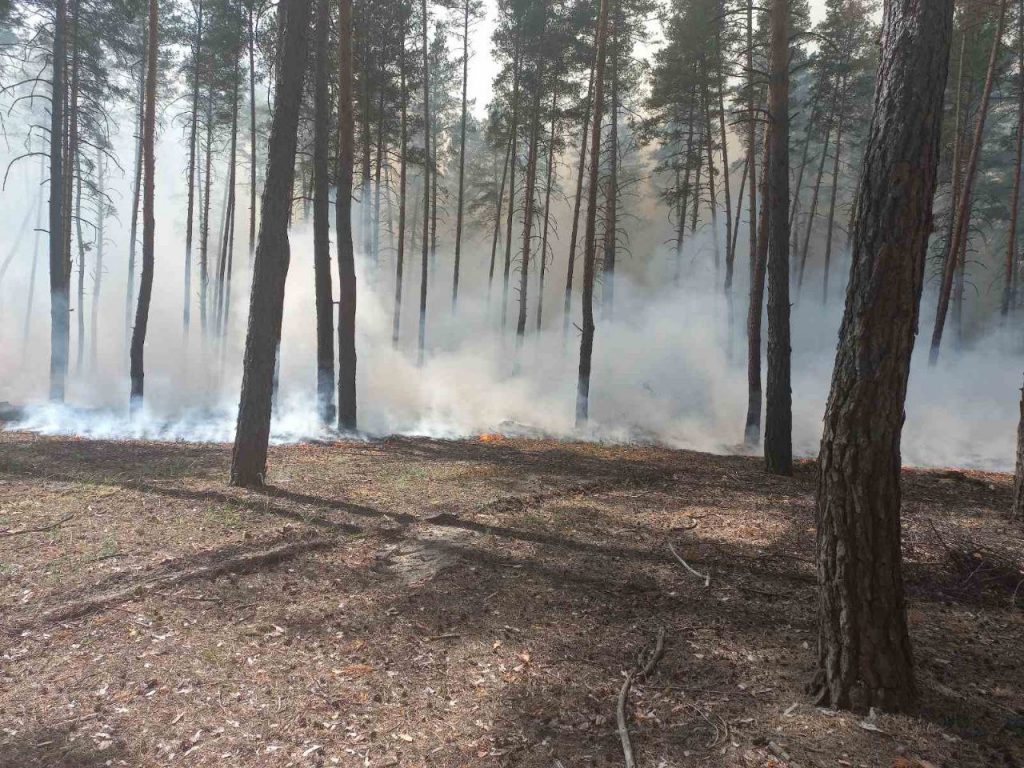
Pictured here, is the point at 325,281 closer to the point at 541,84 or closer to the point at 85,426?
the point at 85,426

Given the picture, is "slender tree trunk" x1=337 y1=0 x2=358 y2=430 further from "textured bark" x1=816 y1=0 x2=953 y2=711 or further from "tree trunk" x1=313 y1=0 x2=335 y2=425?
"textured bark" x1=816 y1=0 x2=953 y2=711

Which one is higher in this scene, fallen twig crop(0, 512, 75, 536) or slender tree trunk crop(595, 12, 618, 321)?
slender tree trunk crop(595, 12, 618, 321)

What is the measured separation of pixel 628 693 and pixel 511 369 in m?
18.2

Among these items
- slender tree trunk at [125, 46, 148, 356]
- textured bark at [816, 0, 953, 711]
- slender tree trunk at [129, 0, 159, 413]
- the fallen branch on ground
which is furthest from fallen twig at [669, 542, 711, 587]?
slender tree trunk at [125, 46, 148, 356]

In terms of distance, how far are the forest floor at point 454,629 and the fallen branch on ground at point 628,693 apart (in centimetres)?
4

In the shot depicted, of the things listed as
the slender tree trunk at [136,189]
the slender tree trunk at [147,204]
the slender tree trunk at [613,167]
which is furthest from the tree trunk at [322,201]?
the slender tree trunk at [613,167]

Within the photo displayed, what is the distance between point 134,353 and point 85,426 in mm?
1902

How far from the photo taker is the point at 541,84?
18953mm

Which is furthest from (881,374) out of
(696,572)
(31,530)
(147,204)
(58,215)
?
(58,215)

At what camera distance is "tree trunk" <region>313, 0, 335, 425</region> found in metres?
12.1

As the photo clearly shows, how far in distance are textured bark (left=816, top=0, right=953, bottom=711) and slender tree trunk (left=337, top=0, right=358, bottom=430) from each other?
1055 centimetres

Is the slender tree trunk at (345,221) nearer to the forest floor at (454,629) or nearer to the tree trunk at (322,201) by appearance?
the tree trunk at (322,201)

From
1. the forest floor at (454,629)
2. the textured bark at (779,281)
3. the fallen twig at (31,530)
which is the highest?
the textured bark at (779,281)

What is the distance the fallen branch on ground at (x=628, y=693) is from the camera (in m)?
2.85
